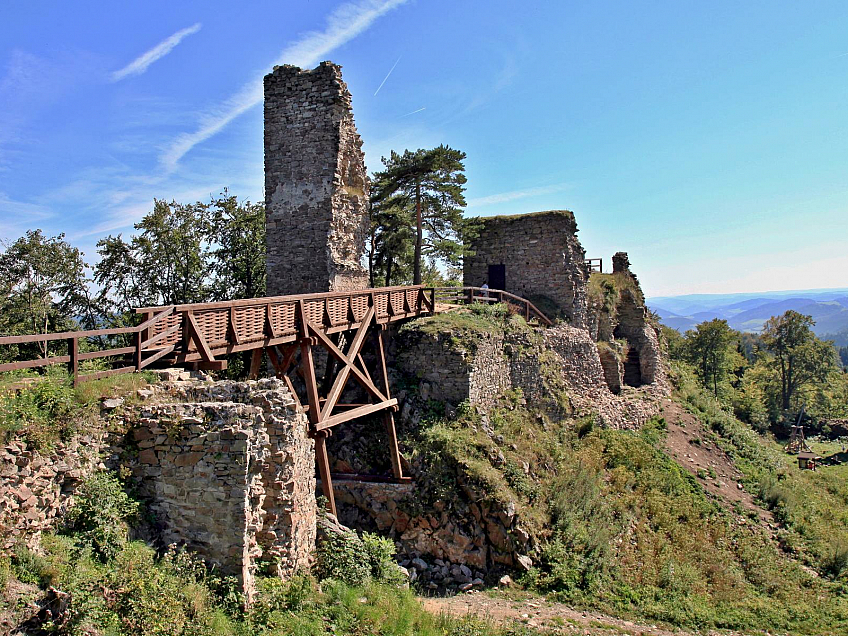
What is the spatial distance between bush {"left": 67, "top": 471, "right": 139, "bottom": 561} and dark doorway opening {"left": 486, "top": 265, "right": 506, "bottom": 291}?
18478 mm

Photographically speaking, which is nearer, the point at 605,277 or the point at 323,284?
the point at 323,284

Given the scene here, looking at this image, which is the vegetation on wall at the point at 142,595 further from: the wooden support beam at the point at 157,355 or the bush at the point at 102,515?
the wooden support beam at the point at 157,355

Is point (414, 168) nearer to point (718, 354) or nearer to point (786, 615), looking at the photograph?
point (786, 615)

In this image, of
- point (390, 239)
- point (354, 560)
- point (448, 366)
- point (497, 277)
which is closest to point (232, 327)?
point (354, 560)

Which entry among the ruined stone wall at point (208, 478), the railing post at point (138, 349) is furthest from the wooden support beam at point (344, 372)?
the railing post at point (138, 349)

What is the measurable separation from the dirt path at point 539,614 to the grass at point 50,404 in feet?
20.1

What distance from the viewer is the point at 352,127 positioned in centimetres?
1540

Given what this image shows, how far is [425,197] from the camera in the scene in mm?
21203

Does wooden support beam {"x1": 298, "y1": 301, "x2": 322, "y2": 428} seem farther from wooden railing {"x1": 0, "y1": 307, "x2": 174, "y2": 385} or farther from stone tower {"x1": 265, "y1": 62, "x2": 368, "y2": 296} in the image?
stone tower {"x1": 265, "y1": 62, "x2": 368, "y2": 296}

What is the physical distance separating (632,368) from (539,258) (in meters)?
7.78

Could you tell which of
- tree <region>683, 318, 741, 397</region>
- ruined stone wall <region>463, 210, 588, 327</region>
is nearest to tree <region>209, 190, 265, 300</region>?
ruined stone wall <region>463, 210, 588, 327</region>

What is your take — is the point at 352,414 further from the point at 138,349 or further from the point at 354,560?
the point at 138,349

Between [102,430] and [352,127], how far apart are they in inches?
459

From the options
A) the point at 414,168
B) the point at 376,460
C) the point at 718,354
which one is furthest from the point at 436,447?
the point at 718,354
